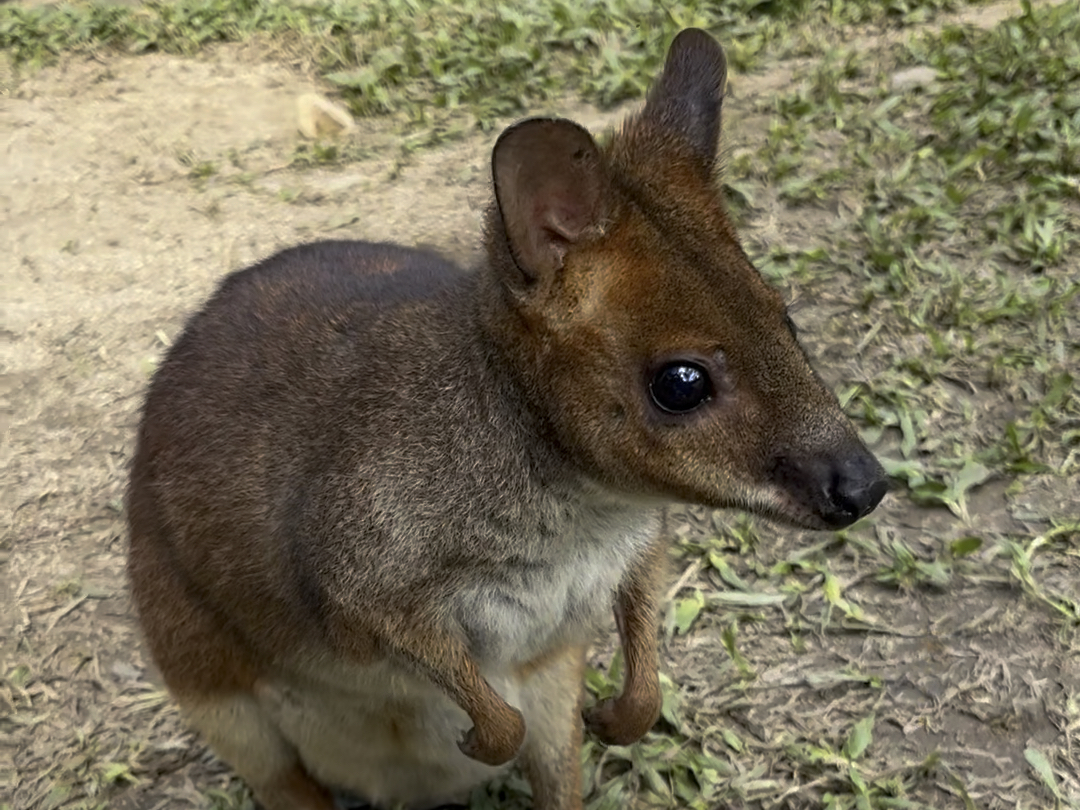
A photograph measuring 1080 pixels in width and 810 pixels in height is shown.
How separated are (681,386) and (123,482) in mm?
2846

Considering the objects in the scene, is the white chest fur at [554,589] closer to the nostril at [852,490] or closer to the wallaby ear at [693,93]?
the nostril at [852,490]

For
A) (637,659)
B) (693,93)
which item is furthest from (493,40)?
(637,659)

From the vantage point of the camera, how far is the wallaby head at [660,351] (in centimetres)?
184

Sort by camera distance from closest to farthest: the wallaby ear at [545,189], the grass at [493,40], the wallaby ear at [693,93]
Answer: the wallaby ear at [545,189] < the wallaby ear at [693,93] < the grass at [493,40]

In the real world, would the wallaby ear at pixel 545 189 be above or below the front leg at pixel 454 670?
above

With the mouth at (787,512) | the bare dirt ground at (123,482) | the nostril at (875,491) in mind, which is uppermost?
the nostril at (875,491)

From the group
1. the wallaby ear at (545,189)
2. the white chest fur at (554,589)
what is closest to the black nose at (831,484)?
the white chest fur at (554,589)

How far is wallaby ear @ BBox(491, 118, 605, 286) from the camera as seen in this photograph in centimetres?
178

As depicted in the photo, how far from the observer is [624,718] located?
7.98 ft

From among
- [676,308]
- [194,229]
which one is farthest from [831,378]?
[194,229]

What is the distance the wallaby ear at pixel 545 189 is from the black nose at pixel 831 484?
0.56 m

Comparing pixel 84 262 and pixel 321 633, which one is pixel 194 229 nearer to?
pixel 84 262

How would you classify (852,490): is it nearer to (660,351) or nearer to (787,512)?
(787,512)

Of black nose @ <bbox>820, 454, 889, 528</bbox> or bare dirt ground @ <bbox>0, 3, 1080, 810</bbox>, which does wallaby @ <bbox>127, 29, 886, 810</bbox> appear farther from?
bare dirt ground @ <bbox>0, 3, 1080, 810</bbox>
